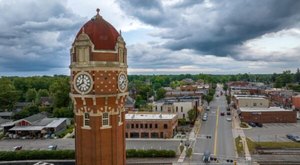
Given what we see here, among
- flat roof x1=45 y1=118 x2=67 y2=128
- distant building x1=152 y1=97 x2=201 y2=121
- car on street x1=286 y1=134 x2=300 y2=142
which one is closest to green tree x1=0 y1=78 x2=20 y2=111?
flat roof x1=45 y1=118 x2=67 y2=128

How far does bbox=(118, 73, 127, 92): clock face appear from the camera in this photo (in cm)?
1667

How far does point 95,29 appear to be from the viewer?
54.1 ft

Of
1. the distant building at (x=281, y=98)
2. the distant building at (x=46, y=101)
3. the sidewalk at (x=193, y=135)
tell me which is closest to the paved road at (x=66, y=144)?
the sidewalk at (x=193, y=135)

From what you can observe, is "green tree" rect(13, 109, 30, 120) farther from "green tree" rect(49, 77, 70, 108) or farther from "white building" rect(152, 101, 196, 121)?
"white building" rect(152, 101, 196, 121)

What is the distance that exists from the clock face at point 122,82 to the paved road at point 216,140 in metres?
41.3

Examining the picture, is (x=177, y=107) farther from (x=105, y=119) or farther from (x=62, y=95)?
(x=105, y=119)

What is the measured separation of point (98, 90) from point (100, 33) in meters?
3.09

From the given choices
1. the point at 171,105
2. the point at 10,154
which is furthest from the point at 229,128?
the point at 10,154

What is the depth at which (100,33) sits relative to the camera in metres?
16.4

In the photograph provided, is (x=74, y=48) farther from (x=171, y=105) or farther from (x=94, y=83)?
(x=171, y=105)

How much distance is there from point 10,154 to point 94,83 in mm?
45738

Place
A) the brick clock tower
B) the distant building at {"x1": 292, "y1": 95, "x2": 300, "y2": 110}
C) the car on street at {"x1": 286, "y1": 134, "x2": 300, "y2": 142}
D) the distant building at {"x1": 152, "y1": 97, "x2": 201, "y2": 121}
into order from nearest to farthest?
1. the brick clock tower
2. the car on street at {"x1": 286, "y1": 134, "x2": 300, "y2": 142}
3. the distant building at {"x1": 152, "y1": 97, "x2": 201, "y2": 121}
4. the distant building at {"x1": 292, "y1": 95, "x2": 300, "y2": 110}

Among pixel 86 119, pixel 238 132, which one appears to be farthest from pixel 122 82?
pixel 238 132

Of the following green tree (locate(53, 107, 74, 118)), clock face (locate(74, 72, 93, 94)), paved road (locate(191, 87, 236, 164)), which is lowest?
paved road (locate(191, 87, 236, 164))
